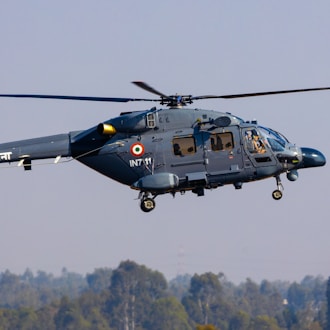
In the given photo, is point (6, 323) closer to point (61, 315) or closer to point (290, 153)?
point (61, 315)

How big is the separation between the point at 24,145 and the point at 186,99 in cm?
718

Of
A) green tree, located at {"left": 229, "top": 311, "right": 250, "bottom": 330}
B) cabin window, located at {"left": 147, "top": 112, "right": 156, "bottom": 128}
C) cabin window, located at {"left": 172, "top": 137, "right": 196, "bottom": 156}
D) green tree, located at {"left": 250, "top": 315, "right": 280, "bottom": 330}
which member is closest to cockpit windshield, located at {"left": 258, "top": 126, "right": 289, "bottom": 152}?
cabin window, located at {"left": 172, "top": 137, "right": 196, "bottom": 156}

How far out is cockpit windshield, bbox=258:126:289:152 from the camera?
53031 mm

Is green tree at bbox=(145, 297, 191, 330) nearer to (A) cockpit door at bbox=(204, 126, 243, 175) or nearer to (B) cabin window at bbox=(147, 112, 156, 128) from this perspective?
(A) cockpit door at bbox=(204, 126, 243, 175)

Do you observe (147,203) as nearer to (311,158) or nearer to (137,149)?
(137,149)

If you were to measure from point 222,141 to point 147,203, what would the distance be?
4.09m

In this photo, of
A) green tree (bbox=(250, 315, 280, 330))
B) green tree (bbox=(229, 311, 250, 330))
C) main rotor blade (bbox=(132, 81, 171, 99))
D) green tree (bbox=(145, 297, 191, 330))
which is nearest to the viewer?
main rotor blade (bbox=(132, 81, 171, 99))

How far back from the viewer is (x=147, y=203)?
172 ft

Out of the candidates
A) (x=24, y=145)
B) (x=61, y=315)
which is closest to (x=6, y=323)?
(x=61, y=315)

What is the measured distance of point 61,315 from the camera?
182375mm

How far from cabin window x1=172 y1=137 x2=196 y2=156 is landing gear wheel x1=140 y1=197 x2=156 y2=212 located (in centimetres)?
231

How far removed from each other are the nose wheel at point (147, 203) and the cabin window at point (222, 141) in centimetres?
343

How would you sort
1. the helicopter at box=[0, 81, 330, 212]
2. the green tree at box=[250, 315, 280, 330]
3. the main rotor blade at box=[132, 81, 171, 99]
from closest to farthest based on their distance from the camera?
the main rotor blade at box=[132, 81, 171, 99]
the helicopter at box=[0, 81, 330, 212]
the green tree at box=[250, 315, 280, 330]

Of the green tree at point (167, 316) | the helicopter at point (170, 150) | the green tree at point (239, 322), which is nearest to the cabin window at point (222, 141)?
the helicopter at point (170, 150)
